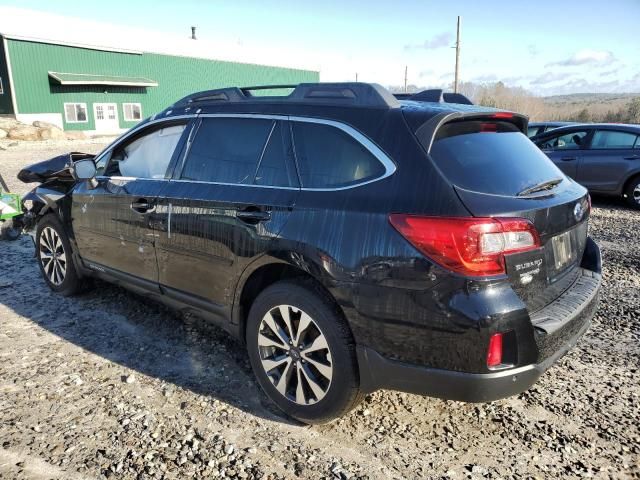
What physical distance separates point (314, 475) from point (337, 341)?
2.21ft

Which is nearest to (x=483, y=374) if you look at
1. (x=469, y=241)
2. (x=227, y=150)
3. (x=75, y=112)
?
(x=469, y=241)

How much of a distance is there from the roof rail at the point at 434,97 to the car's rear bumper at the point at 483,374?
4.69 feet

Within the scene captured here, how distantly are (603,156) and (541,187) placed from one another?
8.31m

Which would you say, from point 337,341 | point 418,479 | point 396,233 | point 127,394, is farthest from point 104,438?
point 396,233

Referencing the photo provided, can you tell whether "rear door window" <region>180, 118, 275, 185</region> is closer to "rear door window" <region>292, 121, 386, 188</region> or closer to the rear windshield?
"rear door window" <region>292, 121, 386, 188</region>

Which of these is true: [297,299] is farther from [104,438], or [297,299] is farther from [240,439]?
[104,438]

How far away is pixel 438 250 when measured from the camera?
2320mm

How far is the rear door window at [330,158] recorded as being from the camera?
2672 millimetres

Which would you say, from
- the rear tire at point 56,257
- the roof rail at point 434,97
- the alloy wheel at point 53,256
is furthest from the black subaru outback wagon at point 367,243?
the alloy wheel at point 53,256

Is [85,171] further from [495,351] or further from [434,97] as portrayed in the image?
[495,351]

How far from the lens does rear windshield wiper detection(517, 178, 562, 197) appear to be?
2.58m

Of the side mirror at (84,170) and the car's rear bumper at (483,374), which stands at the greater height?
the side mirror at (84,170)

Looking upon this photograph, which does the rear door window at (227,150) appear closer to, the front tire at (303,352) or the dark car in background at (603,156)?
the front tire at (303,352)

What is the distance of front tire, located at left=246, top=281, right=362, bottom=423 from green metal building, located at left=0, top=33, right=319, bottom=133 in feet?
101
